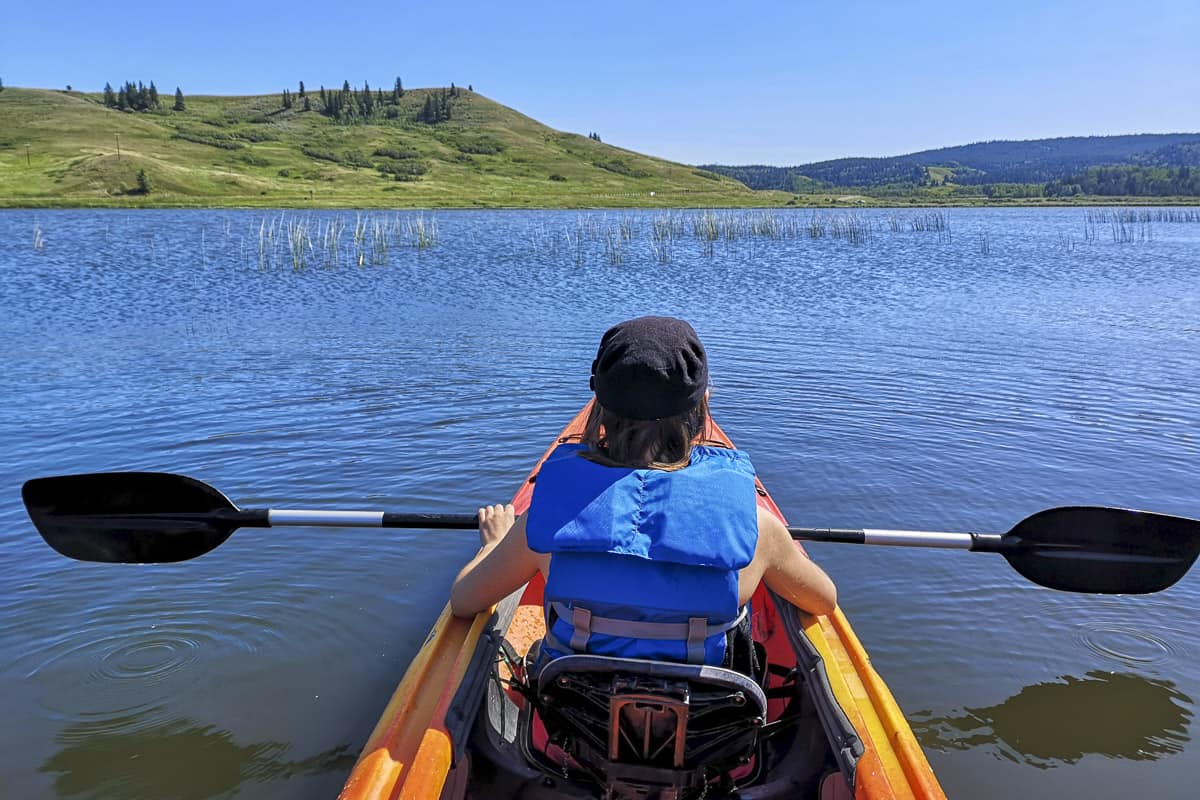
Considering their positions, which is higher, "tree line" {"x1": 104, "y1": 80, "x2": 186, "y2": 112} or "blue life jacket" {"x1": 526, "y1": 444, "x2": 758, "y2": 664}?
"tree line" {"x1": 104, "y1": 80, "x2": 186, "y2": 112}

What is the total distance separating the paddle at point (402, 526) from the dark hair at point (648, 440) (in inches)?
69.0

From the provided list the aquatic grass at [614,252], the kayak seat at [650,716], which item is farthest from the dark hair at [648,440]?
the aquatic grass at [614,252]

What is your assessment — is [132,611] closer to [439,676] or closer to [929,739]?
[439,676]

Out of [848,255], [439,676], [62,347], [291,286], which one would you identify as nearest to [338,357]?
[62,347]

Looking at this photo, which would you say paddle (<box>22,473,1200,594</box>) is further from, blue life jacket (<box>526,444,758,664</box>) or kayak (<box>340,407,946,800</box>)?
blue life jacket (<box>526,444,758,664</box>)

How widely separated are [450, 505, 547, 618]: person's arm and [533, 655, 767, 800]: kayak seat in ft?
1.20

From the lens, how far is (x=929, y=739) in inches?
158

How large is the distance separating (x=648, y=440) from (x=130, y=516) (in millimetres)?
3291

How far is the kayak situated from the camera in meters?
2.22

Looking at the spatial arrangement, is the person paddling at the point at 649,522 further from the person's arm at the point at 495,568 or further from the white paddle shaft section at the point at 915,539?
the white paddle shaft section at the point at 915,539

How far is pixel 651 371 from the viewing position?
2.13 m

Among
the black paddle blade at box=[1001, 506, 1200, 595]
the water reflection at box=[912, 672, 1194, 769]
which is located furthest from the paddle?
the water reflection at box=[912, 672, 1194, 769]

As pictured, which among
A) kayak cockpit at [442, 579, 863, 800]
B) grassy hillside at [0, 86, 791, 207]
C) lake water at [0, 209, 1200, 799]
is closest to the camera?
kayak cockpit at [442, 579, 863, 800]

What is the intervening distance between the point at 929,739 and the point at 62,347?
12.8 metres
